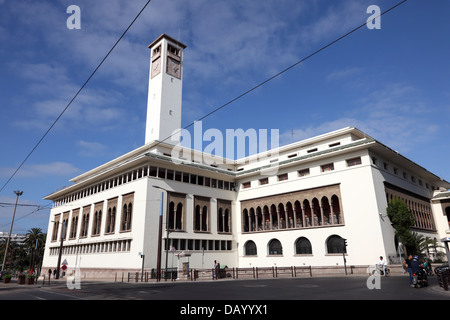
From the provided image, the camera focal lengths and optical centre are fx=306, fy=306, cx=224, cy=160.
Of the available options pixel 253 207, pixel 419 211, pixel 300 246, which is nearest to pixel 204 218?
pixel 253 207

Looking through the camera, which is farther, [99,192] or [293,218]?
[99,192]

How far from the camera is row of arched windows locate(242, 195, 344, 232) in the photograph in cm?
3412

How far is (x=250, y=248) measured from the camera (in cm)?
4047

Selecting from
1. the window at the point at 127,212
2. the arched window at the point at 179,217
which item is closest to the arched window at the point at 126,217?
the window at the point at 127,212

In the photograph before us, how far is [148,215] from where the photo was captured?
107 ft

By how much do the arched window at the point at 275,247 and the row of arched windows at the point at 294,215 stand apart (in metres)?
1.69

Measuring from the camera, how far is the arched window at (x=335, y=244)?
31928mm

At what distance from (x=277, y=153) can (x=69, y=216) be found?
32.8 meters

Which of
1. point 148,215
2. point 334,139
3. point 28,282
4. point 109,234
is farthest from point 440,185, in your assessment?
point 28,282

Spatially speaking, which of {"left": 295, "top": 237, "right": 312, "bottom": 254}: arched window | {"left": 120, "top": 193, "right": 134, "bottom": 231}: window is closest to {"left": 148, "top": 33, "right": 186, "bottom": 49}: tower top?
{"left": 120, "top": 193, "right": 134, "bottom": 231}: window

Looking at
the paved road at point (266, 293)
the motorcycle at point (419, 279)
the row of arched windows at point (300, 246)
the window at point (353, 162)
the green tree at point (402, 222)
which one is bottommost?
the paved road at point (266, 293)

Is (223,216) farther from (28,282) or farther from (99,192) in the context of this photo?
(28,282)

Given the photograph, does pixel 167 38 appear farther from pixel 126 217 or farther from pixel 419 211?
pixel 419 211

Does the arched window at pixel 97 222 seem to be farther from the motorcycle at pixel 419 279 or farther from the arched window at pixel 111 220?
the motorcycle at pixel 419 279
